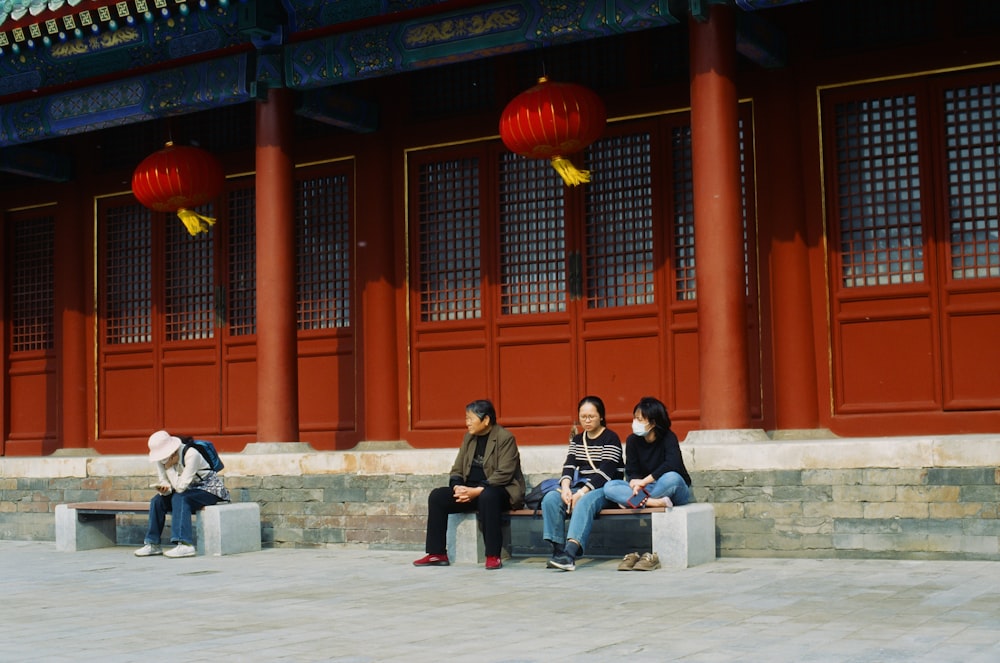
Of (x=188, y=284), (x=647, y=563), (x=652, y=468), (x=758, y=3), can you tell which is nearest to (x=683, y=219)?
(x=758, y=3)

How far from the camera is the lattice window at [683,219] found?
460 inches

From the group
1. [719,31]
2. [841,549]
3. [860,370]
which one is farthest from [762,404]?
[719,31]

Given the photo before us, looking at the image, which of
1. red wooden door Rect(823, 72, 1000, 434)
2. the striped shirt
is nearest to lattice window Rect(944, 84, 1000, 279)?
red wooden door Rect(823, 72, 1000, 434)

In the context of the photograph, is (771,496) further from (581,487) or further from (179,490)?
(179,490)

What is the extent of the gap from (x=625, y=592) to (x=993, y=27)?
18.9 ft

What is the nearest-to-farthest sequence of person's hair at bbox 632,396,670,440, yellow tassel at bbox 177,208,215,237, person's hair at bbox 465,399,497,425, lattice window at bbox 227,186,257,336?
person's hair at bbox 632,396,670,440, person's hair at bbox 465,399,497,425, yellow tassel at bbox 177,208,215,237, lattice window at bbox 227,186,257,336

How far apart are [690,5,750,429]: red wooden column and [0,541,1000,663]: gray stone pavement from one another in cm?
134

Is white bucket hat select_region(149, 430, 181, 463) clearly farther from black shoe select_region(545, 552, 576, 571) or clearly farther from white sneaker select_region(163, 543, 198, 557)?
black shoe select_region(545, 552, 576, 571)

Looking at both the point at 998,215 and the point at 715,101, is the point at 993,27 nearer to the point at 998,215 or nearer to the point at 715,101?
the point at 998,215

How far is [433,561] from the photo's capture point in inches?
386

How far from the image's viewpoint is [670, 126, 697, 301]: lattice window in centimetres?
1167

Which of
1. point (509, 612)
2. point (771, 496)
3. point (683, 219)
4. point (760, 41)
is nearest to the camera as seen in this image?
point (509, 612)

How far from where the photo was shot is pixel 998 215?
10477 mm

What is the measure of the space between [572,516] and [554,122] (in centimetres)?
335
